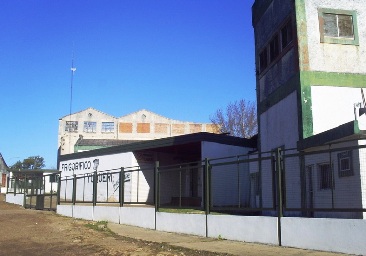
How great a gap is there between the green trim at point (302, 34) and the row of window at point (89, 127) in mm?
67377

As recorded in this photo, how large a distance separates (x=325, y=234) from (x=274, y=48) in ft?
34.0

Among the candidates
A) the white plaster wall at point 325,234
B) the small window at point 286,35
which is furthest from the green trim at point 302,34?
the white plaster wall at point 325,234

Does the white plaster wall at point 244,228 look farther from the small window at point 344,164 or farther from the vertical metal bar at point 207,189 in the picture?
the small window at point 344,164

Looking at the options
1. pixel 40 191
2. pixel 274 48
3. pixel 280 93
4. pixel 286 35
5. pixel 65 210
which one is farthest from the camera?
pixel 40 191

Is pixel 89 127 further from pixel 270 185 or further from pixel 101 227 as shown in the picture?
pixel 270 185

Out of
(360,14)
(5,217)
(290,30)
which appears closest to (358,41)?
(360,14)

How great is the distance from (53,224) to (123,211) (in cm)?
279

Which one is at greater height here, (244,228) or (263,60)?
(263,60)

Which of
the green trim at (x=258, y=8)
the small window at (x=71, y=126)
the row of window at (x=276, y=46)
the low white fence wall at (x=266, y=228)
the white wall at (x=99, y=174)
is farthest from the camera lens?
the small window at (x=71, y=126)

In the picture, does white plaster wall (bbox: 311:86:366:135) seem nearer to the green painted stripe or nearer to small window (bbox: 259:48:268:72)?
the green painted stripe

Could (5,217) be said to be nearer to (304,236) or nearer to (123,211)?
(123,211)

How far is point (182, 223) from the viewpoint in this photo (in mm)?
14039

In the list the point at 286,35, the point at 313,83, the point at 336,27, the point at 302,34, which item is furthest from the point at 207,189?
the point at 336,27

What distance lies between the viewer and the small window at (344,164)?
38.6 ft
